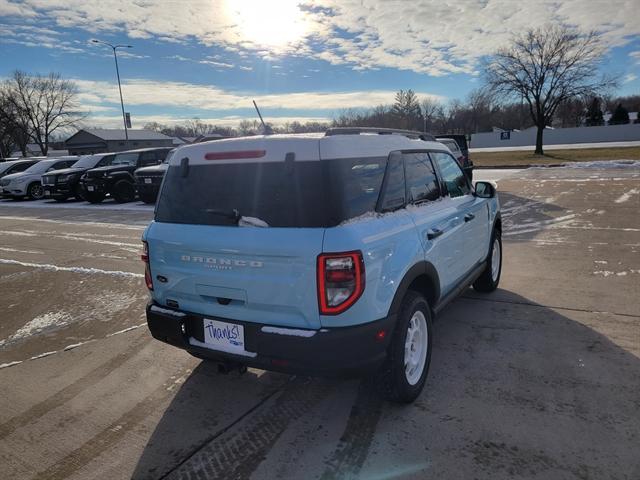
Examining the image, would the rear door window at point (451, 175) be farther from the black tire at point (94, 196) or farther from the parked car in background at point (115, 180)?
the black tire at point (94, 196)

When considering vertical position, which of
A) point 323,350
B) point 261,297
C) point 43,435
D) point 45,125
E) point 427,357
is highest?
point 45,125

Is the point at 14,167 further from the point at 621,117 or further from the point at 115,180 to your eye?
the point at 621,117

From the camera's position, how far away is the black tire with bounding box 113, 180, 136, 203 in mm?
16734

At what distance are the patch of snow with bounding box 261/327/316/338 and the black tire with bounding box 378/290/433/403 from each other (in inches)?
24.9

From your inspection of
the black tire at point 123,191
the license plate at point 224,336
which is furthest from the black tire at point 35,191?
the license plate at point 224,336

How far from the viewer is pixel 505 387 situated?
11.0 ft

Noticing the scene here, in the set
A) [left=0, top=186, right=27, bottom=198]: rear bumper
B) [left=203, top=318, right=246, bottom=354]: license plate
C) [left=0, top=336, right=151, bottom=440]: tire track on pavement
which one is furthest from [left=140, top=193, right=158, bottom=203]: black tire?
[left=203, top=318, right=246, bottom=354]: license plate

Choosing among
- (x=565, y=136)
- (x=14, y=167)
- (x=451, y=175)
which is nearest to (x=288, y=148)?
(x=451, y=175)

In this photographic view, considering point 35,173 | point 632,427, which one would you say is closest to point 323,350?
point 632,427

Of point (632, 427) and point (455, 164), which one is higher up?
point (455, 164)

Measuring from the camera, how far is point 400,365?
2996 mm

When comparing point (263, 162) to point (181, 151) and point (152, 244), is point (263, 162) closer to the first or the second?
point (181, 151)

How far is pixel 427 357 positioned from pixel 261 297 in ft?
4.76

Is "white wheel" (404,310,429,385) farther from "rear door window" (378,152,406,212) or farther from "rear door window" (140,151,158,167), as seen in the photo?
"rear door window" (140,151,158,167)
